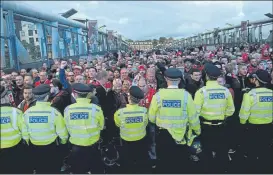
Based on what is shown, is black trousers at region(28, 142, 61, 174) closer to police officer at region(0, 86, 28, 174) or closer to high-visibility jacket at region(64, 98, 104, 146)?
police officer at region(0, 86, 28, 174)

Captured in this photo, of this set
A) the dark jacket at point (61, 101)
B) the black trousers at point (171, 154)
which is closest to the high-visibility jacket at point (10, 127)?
the dark jacket at point (61, 101)

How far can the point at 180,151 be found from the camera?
4559 mm

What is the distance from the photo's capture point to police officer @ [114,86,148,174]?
4.49 meters

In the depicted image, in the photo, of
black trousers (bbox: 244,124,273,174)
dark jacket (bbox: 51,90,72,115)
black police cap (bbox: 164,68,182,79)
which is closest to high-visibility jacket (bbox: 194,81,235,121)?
black police cap (bbox: 164,68,182,79)

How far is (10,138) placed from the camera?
4031 millimetres

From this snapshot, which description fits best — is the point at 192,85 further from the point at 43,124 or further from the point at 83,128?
the point at 43,124

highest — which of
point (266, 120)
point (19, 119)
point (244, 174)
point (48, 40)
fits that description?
point (48, 40)

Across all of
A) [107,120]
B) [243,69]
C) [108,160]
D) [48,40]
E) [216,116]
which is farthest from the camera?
[48,40]

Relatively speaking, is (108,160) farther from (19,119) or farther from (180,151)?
(19,119)

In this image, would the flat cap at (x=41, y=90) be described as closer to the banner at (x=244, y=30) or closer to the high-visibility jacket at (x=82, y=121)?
the high-visibility jacket at (x=82, y=121)

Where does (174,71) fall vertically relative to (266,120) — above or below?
above

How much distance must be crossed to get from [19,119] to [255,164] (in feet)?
13.1

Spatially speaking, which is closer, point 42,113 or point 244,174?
point 42,113

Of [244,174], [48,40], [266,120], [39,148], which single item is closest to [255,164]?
[244,174]
